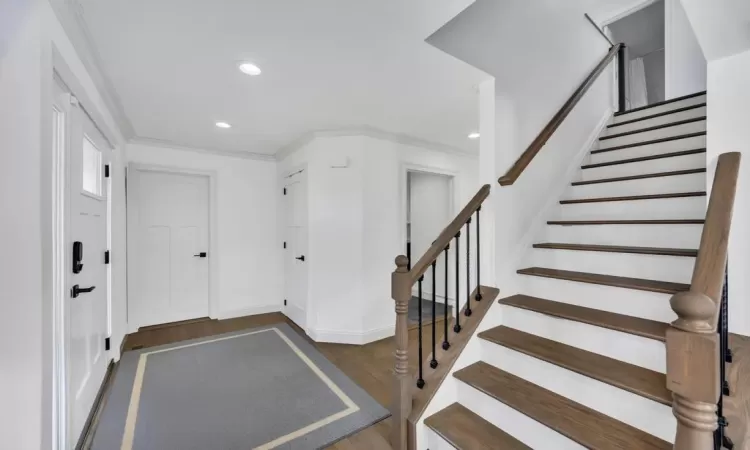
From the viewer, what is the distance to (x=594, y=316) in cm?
165

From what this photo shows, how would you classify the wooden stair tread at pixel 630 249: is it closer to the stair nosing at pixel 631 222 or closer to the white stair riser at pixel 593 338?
the stair nosing at pixel 631 222

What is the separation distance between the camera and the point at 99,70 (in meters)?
1.99

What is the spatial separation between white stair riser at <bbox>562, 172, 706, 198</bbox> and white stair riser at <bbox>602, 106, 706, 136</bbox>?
94 cm

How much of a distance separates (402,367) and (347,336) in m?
1.70

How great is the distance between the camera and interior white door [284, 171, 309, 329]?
12.0ft

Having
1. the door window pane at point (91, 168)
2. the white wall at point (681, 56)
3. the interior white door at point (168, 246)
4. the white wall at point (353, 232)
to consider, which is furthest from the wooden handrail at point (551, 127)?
the interior white door at point (168, 246)

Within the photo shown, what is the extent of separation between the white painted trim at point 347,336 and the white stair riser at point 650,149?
2.59 m

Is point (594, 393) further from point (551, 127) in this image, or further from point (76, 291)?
point (76, 291)

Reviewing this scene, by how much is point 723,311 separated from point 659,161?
179 centimetres

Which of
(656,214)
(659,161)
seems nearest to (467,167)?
(659,161)

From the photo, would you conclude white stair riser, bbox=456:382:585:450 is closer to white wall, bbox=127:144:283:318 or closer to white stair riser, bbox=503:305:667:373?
white stair riser, bbox=503:305:667:373

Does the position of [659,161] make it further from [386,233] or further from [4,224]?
[4,224]

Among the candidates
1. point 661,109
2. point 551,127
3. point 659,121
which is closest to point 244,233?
point 551,127

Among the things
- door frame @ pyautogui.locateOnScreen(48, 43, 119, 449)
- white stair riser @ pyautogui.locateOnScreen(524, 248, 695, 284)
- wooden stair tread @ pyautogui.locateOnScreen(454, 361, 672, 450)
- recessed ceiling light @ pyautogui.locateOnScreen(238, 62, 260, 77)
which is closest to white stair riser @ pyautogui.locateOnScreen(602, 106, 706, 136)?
white stair riser @ pyautogui.locateOnScreen(524, 248, 695, 284)
